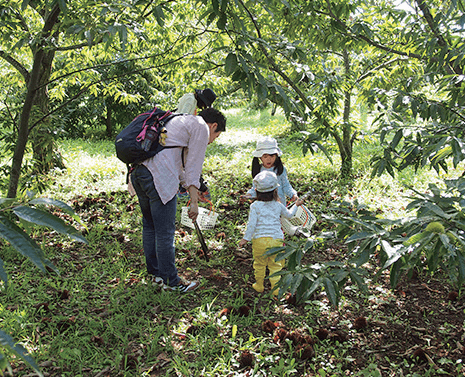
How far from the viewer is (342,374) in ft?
7.21

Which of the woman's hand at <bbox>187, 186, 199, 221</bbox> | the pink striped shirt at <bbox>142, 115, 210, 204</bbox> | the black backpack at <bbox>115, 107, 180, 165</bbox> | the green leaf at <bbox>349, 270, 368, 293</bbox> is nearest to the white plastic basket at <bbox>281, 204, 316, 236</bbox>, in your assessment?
the woman's hand at <bbox>187, 186, 199, 221</bbox>

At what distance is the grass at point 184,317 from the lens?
7.55 ft

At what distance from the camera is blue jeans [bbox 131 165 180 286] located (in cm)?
297

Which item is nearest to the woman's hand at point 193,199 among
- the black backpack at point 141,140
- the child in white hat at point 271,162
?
the black backpack at point 141,140

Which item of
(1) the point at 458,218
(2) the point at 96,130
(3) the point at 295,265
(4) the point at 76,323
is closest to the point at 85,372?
(4) the point at 76,323

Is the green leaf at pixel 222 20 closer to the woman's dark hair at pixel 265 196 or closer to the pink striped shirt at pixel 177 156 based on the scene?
the pink striped shirt at pixel 177 156

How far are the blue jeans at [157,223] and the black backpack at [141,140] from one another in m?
0.13

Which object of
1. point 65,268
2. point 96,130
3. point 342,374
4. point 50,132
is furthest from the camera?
point 96,130

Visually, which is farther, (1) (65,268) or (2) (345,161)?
(2) (345,161)

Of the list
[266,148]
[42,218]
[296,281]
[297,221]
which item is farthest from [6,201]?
[297,221]

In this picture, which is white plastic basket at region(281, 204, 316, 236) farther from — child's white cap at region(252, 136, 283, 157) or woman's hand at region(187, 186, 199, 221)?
woman's hand at region(187, 186, 199, 221)

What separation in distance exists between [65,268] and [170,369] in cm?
187

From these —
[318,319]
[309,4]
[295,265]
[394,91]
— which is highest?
[309,4]

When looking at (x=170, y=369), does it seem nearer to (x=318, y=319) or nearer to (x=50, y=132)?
(x=318, y=319)
